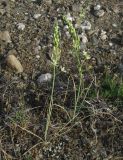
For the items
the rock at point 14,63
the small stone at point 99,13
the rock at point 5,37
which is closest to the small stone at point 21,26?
the rock at point 5,37

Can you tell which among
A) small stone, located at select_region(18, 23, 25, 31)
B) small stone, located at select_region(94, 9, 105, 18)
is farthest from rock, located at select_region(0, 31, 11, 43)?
small stone, located at select_region(94, 9, 105, 18)

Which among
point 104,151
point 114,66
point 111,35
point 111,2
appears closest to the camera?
point 104,151

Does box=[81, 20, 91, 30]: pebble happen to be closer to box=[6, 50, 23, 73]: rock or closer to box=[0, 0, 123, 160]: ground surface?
box=[0, 0, 123, 160]: ground surface

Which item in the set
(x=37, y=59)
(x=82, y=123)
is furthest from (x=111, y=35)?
(x=82, y=123)

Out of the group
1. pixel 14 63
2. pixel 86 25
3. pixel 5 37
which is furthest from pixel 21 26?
pixel 86 25

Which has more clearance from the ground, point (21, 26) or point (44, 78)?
point (21, 26)

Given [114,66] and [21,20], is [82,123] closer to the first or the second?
[114,66]

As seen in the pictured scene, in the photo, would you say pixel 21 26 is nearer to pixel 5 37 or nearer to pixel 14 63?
pixel 5 37

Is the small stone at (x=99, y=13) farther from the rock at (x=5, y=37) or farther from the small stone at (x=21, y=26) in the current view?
the rock at (x=5, y=37)
